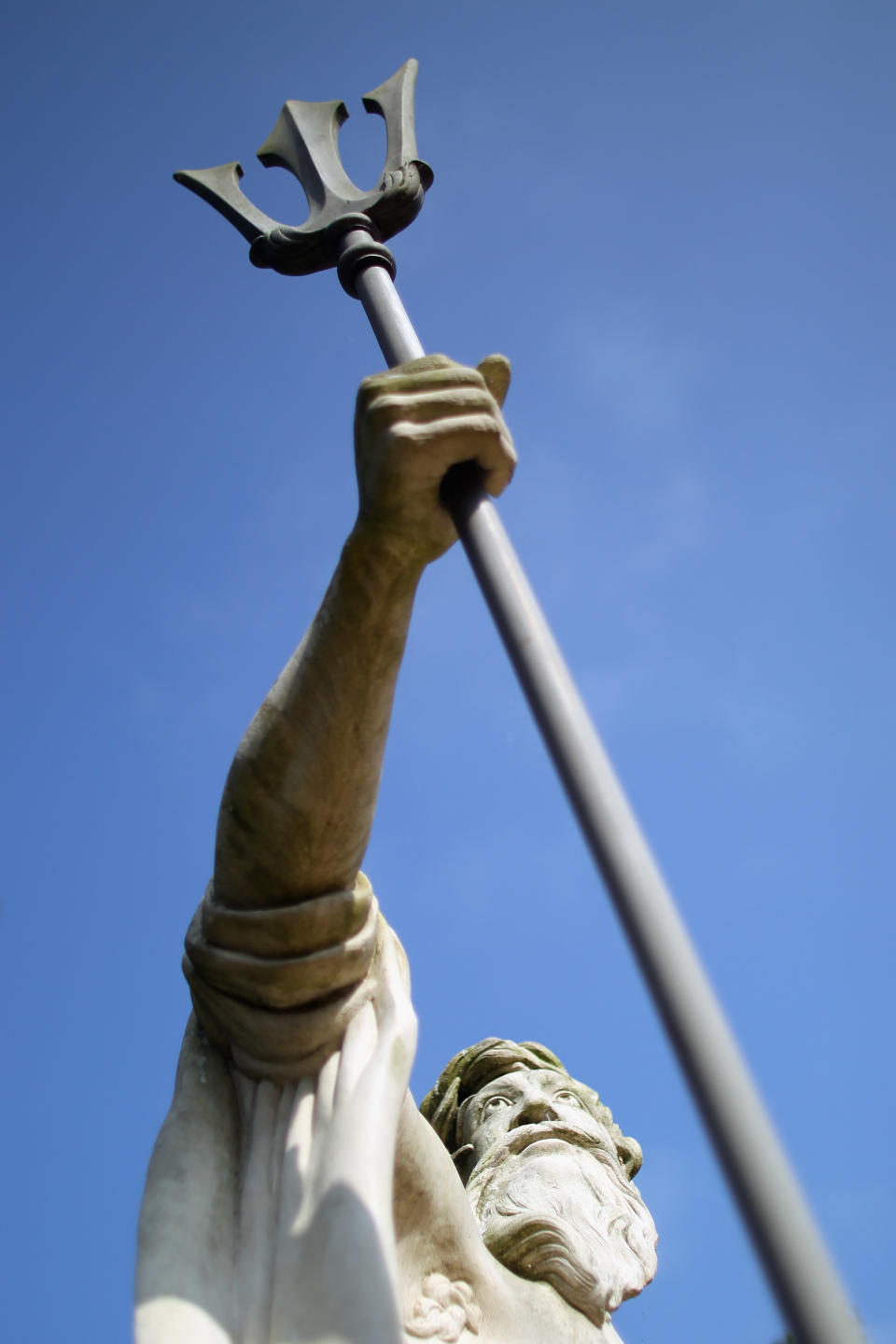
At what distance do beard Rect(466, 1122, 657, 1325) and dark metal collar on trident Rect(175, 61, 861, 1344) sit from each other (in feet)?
8.80

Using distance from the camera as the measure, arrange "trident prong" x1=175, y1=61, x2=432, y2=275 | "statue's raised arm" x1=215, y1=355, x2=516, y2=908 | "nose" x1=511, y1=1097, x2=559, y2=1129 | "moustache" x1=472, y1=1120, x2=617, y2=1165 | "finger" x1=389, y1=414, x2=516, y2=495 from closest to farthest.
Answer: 1. "finger" x1=389, y1=414, x2=516, y2=495
2. "statue's raised arm" x1=215, y1=355, x2=516, y2=908
3. "trident prong" x1=175, y1=61, x2=432, y2=275
4. "moustache" x1=472, y1=1120, x2=617, y2=1165
5. "nose" x1=511, y1=1097, x2=559, y2=1129

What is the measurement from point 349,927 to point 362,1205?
29.6 inches

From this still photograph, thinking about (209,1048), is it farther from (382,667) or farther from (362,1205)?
(382,667)

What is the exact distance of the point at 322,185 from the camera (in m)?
4.20

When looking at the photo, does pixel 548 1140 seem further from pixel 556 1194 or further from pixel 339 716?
pixel 339 716

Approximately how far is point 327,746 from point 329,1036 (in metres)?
0.79

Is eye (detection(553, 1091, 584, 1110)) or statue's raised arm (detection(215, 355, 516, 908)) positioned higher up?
statue's raised arm (detection(215, 355, 516, 908))

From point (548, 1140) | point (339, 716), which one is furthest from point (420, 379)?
point (548, 1140)

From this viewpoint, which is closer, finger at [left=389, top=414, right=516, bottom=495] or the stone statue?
the stone statue

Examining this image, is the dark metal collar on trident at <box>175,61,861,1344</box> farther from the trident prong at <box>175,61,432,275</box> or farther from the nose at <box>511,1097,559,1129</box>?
the nose at <box>511,1097,559,1129</box>

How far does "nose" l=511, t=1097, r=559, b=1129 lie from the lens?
5114mm

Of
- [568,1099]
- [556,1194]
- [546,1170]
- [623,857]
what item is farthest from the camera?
[568,1099]

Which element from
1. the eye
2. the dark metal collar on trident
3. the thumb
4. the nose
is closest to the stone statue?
the thumb

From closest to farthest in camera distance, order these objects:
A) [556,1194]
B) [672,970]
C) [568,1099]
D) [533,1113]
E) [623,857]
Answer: [672,970] < [623,857] < [556,1194] < [533,1113] < [568,1099]
